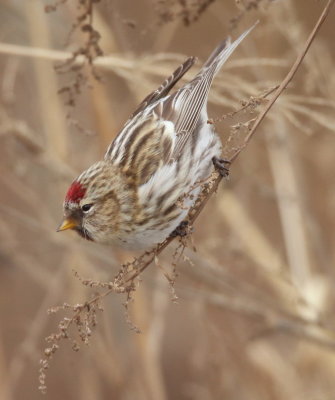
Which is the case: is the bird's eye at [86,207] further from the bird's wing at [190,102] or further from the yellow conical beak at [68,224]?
the bird's wing at [190,102]

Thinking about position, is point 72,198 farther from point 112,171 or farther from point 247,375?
point 247,375

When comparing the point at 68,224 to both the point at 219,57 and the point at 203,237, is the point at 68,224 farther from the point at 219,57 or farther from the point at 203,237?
the point at 203,237

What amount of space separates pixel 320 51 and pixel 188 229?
234 centimetres

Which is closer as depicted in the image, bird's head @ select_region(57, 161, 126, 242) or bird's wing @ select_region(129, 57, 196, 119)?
bird's head @ select_region(57, 161, 126, 242)

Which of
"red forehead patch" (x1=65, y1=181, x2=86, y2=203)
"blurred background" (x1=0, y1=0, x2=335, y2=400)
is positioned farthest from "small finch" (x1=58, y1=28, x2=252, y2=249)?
"blurred background" (x1=0, y1=0, x2=335, y2=400)

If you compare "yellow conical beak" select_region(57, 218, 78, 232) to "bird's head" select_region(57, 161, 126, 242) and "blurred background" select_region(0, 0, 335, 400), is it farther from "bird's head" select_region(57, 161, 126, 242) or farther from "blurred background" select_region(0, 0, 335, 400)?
→ "blurred background" select_region(0, 0, 335, 400)

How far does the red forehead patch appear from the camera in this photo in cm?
348

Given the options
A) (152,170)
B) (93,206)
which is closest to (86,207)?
(93,206)

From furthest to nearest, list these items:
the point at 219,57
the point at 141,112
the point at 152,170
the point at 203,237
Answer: the point at 203,237 < the point at 141,112 < the point at 219,57 < the point at 152,170

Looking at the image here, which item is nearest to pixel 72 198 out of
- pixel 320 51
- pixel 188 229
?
pixel 188 229

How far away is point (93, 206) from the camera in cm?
356

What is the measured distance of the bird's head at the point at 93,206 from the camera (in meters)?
3.50

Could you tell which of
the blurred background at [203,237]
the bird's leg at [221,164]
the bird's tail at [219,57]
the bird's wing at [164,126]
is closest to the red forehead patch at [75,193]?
the bird's wing at [164,126]

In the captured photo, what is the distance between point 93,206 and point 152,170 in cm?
32
